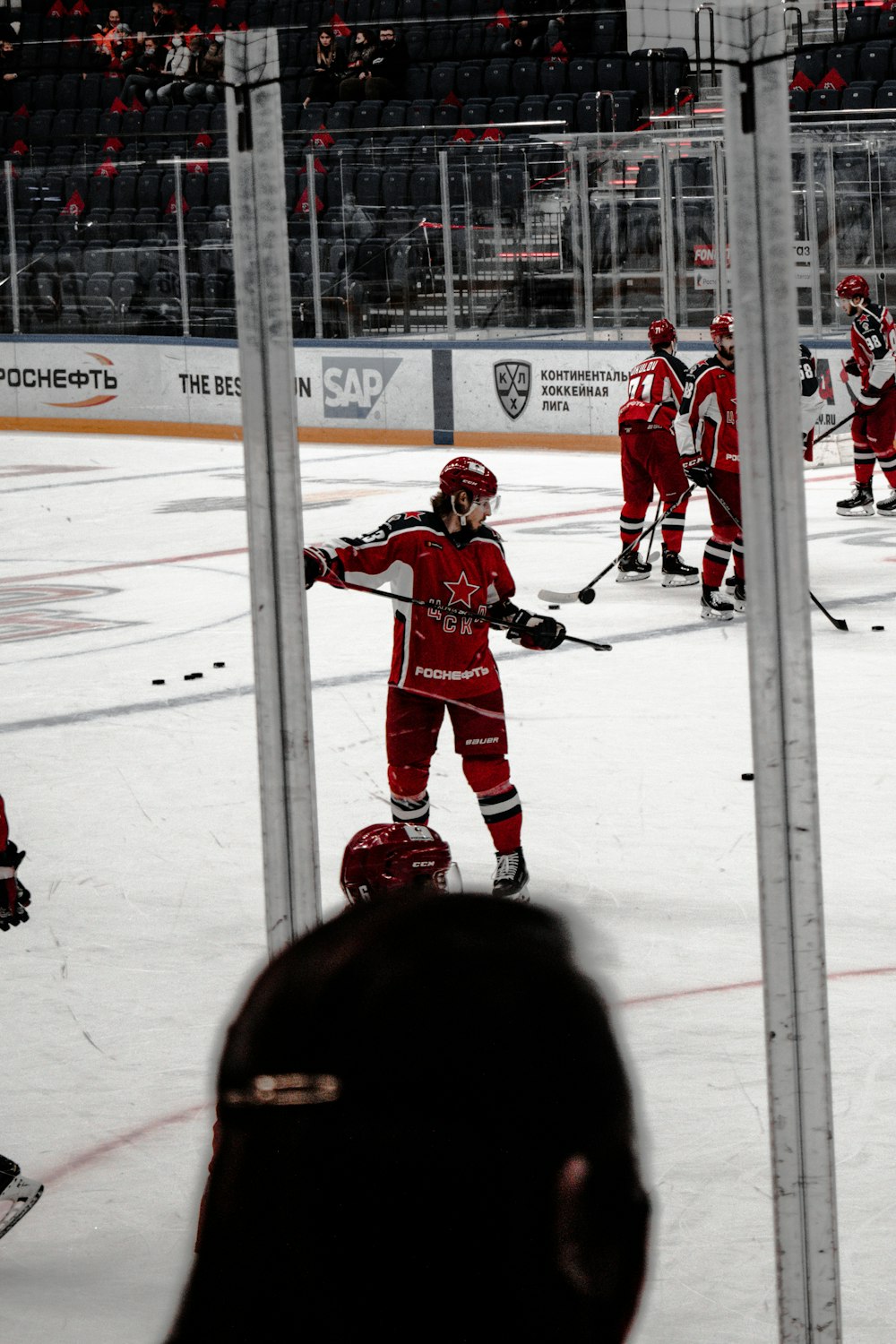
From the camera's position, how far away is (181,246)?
17625 millimetres

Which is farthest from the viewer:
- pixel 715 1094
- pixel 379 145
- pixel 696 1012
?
pixel 379 145

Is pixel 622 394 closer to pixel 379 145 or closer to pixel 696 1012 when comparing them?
pixel 379 145

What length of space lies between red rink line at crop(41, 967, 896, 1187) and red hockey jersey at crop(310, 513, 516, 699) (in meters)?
0.89

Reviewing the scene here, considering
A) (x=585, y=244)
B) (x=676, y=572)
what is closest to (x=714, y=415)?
(x=676, y=572)

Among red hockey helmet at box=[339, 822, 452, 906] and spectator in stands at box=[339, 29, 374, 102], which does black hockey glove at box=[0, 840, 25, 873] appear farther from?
spectator in stands at box=[339, 29, 374, 102]

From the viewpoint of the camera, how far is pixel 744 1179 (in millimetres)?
3146

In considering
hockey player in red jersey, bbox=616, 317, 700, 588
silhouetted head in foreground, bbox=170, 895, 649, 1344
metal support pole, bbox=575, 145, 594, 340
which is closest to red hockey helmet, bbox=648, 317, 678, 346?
hockey player in red jersey, bbox=616, 317, 700, 588

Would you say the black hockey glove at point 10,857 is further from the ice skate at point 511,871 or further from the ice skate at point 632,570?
the ice skate at point 632,570

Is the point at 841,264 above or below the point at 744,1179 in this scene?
above

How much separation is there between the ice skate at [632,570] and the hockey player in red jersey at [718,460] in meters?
1.12

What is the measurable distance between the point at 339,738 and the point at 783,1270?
15.9 ft

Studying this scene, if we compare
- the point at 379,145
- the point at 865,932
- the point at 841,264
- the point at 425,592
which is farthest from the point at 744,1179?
the point at 379,145

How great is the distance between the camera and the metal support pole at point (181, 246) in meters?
17.3

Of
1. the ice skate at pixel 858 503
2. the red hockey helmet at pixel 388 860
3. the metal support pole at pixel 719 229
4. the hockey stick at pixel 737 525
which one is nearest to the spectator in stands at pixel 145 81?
the metal support pole at pixel 719 229
